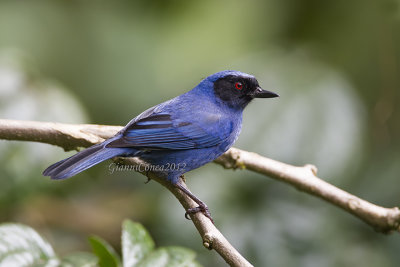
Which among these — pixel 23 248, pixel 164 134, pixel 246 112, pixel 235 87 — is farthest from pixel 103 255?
pixel 246 112

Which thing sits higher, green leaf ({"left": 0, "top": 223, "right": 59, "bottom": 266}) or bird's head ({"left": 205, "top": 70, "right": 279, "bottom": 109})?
bird's head ({"left": 205, "top": 70, "right": 279, "bottom": 109})

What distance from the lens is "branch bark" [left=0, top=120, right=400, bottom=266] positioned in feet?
10.4

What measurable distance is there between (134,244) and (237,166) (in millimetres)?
1035

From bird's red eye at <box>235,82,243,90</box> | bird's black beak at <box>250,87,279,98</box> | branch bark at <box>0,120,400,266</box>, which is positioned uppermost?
bird's red eye at <box>235,82,243,90</box>

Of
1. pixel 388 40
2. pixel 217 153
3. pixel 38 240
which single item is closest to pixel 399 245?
pixel 217 153

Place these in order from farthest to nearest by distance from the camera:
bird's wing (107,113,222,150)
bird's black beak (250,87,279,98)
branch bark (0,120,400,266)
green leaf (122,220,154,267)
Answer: bird's black beak (250,87,279,98)
bird's wing (107,113,222,150)
branch bark (0,120,400,266)
green leaf (122,220,154,267)

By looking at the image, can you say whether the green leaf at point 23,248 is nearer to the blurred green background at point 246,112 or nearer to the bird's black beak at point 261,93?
the blurred green background at point 246,112

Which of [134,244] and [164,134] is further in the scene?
[164,134]

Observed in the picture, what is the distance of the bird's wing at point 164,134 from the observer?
3.42m

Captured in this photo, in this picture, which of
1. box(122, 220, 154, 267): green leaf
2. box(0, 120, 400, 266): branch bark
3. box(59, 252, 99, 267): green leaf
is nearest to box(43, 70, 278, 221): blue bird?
box(0, 120, 400, 266): branch bark

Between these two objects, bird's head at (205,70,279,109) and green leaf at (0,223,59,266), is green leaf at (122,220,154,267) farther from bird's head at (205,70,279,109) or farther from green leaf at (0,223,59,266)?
bird's head at (205,70,279,109)

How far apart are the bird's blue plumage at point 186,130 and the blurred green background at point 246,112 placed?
624mm

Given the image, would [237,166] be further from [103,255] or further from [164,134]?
[103,255]

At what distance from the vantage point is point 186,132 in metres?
3.74
